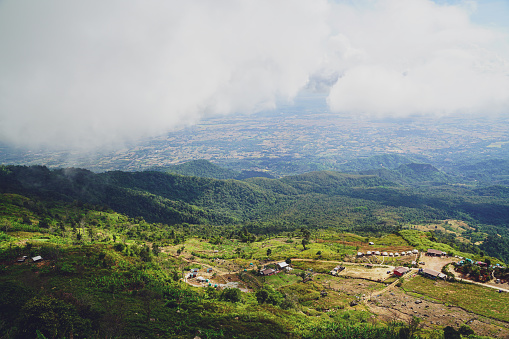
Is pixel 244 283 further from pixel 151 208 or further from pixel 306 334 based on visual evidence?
pixel 151 208

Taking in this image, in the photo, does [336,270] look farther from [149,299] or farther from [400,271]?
[149,299]

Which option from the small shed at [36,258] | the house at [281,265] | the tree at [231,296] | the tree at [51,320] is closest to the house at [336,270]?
the house at [281,265]

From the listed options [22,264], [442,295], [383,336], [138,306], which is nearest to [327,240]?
[442,295]

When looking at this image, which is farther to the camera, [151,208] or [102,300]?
A: [151,208]

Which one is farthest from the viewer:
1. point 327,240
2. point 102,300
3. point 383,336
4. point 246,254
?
point 327,240

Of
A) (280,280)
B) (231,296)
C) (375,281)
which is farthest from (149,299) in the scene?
(375,281)

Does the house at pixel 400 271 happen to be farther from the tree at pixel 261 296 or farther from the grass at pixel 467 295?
the tree at pixel 261 296
